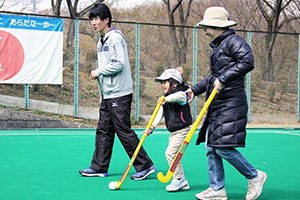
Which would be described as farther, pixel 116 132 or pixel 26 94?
pixel 26 94

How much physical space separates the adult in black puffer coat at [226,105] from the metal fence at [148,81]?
27.5 feet

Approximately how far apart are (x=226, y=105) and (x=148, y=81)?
35.2 ft

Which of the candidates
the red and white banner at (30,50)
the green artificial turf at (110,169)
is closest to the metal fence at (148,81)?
the red and white banner at (30,50)

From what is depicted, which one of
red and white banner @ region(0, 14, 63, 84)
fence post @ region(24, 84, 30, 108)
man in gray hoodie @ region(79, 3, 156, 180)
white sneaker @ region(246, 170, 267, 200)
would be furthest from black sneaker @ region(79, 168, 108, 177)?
fence post @ region(24, 84, 30, 108)

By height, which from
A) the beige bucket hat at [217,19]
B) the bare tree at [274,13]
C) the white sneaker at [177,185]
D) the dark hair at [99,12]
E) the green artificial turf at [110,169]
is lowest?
the green artificial turf at [110,169]

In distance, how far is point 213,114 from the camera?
174 inches

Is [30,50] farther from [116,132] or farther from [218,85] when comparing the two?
[218,85]

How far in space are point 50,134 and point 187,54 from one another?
227 inches

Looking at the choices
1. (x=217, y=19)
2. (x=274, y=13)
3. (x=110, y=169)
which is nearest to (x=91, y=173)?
(x=110, y=169)

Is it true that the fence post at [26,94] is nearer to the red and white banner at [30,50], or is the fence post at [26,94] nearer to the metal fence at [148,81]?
the metal fence at [148,81]

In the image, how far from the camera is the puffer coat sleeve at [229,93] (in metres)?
4.18

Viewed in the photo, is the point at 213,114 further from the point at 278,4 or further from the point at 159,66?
the point at 278,4

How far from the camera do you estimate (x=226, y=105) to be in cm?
432

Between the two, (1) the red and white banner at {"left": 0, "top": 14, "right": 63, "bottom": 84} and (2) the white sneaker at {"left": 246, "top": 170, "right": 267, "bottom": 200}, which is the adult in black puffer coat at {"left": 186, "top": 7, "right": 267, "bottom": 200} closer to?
(2) the white sneaker at {"left": 246, "top": 170, "right": 267, "bottom": 200}
